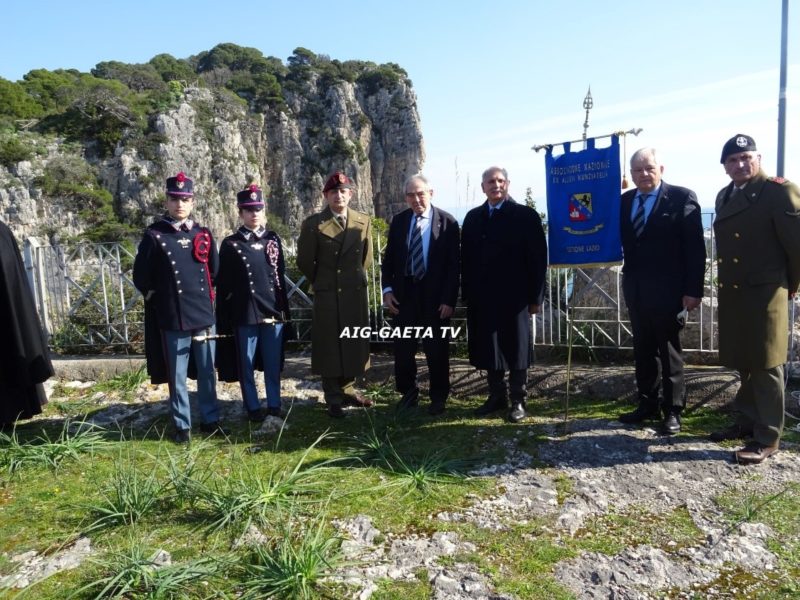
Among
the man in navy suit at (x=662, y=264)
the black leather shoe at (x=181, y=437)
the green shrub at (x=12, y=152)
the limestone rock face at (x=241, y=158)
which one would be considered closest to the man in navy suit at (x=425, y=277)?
the man in navy suit at (x=662, y=264)

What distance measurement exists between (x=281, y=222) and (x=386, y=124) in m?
16.2

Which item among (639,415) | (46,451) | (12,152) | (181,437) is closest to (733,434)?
(639,415)

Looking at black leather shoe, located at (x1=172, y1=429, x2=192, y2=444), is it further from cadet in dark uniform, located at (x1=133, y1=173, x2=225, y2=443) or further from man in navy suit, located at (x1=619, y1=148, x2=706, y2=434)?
man in navy suit, located at (x1=619, y1=148, x2=706, y2=434)

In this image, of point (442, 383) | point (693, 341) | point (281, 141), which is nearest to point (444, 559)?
point (442, 383)

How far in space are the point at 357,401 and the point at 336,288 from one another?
103 cm

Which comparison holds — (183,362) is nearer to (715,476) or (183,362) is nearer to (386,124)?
(715,476)

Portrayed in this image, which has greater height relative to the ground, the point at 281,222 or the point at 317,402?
the point at 281,222

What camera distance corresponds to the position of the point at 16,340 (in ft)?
13.9

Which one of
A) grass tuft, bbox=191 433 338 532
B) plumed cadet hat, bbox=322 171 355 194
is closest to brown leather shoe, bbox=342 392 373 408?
grass tuft, bbox=191 433 338 532

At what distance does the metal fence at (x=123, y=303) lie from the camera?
577cm

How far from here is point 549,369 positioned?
518 cm

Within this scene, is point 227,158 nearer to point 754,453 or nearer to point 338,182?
point 338,182

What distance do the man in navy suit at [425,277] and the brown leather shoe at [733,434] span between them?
2015mm

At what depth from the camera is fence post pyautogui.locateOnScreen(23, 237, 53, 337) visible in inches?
268
